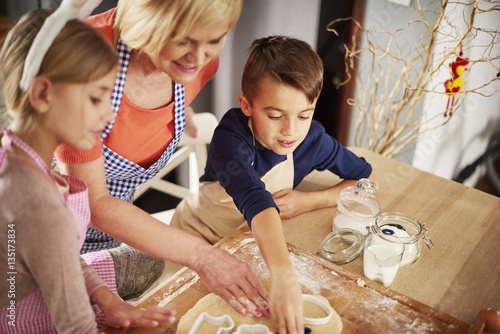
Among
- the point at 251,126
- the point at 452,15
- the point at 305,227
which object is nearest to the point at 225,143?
the point at 251,126

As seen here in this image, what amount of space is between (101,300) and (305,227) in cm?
55

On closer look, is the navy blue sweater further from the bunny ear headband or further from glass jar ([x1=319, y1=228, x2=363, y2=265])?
the bunny ear headband

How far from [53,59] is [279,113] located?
62 centimetres

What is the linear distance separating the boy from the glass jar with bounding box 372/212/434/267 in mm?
182

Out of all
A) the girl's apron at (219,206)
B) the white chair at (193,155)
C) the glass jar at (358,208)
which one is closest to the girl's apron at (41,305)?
the girl's apron at (219,206)

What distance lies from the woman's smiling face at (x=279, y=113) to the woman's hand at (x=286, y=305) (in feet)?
1.23

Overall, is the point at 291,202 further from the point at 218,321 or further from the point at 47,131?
the point at 47,131

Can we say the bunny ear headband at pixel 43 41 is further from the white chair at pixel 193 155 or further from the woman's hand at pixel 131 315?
the white chair at pixel 193 155

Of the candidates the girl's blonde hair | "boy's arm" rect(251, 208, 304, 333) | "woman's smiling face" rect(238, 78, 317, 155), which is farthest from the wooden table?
the girl's blonde hair

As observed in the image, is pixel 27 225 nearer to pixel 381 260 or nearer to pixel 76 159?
pixel 76 159

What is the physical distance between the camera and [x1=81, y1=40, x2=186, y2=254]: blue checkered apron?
1110 mm

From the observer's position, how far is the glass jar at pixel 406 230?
1.09 meters

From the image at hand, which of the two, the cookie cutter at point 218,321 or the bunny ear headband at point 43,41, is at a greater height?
the bunny ear headband at point 43,41

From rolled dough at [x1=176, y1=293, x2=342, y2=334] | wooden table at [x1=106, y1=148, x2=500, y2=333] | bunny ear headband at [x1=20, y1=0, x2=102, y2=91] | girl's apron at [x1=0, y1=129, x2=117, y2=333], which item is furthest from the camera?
wooden table at [x1=106, y1=148, x2=500, y2=333]
